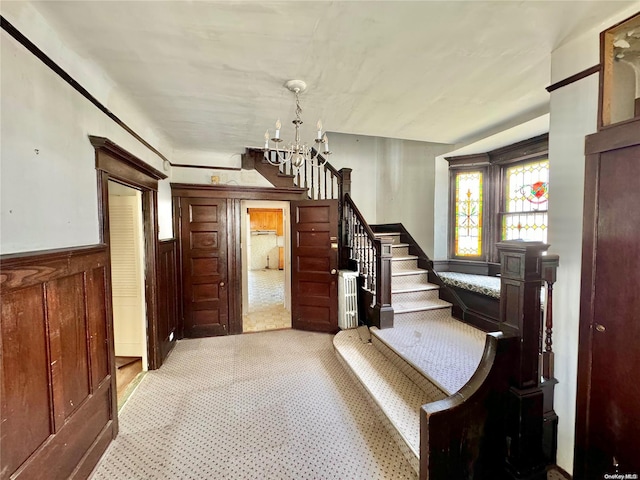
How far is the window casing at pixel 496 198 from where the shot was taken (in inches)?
130

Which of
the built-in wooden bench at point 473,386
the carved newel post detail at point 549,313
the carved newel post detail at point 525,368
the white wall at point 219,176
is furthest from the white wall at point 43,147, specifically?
the carved newel post detail at point 549,313

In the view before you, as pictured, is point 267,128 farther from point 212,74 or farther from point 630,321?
point 630,321

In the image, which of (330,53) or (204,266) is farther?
(204,266)

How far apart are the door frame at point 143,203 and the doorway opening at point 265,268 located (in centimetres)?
133

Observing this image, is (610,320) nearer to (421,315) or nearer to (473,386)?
(473,386)

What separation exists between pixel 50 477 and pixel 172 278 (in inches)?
91.4

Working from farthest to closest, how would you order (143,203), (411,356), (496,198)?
(496,198), (143,203), (411,356)

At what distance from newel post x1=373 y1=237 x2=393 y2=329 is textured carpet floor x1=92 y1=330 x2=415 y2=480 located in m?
0.71

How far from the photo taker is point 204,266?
3.80m

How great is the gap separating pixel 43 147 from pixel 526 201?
14.8 feet

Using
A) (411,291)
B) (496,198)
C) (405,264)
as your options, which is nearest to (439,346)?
(411,291)

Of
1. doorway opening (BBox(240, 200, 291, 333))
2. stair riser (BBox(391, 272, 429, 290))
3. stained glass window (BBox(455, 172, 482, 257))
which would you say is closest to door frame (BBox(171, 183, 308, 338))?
doorway opening (BBox(240, 200, 291, 333))

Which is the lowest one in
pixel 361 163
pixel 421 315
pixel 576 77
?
pixel 421 315

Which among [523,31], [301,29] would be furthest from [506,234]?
[301,29]
